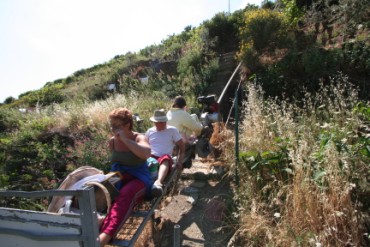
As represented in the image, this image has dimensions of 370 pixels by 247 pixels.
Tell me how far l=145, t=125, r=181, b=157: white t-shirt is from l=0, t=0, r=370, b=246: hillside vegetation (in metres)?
0.86

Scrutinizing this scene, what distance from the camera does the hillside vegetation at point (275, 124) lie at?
276cm

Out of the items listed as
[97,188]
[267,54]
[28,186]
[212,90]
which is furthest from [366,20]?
[28,186]

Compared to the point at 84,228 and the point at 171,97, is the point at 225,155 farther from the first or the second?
the point at 171,97

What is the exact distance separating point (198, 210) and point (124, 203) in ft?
4.59

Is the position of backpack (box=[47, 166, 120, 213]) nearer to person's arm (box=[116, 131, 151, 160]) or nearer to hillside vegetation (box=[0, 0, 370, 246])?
person's arm (box=[116, 131, 151, 160])

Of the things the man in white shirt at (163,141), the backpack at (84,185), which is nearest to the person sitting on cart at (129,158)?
the backpack at (84,185)

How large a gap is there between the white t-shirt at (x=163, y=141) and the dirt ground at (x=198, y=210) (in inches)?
27.9

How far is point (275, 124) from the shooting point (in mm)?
4375

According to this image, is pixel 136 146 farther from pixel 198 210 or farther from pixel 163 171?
pixel 198 210

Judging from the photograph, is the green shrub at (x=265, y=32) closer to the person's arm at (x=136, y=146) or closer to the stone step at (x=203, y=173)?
the stone step at (x=203, y=173)

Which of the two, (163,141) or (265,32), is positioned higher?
(265,32)

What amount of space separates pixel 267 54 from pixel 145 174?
6.02 meters

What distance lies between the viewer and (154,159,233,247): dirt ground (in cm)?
334

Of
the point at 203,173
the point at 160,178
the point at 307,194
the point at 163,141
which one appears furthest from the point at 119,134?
the point at 203,173
